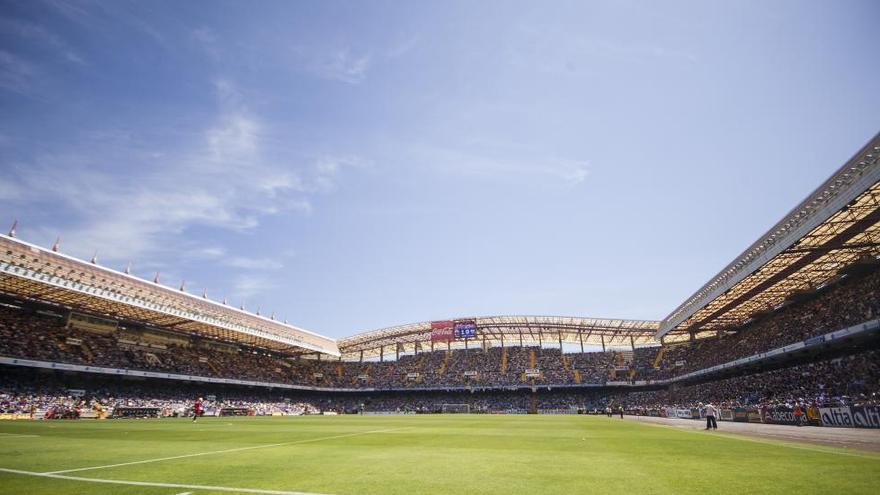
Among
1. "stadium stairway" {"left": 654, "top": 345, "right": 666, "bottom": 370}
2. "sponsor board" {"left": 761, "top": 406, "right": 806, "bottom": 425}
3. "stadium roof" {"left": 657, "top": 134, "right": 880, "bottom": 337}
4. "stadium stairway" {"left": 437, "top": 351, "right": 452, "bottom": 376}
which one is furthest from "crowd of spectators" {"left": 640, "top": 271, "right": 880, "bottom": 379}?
"stadium stairway" {"left": 437, "top": 351, "right": 452, "bottom": 376}

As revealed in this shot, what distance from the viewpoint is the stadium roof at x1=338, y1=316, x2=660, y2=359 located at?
62.5m

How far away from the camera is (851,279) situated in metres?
34.6

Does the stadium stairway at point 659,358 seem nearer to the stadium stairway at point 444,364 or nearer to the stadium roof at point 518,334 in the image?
the stadium roof at point 518,334

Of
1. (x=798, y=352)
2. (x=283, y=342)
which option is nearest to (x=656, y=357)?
(x=798, y=352)

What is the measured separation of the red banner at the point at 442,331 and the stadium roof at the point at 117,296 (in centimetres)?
2198

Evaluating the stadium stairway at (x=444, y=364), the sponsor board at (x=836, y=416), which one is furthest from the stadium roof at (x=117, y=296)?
the sponsor board at (x=836, y=416)

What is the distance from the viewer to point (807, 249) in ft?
96.7

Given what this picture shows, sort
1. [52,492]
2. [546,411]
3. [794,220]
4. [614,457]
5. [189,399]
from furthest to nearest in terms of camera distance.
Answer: [546,411] < [189,399] < [794,220] < [614,457] < [52,492]

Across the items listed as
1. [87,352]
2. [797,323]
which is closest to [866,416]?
[797,323]

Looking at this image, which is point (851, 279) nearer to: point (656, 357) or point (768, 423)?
point (768, 423)

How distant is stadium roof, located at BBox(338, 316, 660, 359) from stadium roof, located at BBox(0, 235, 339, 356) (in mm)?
16529

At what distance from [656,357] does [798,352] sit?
3265 cm

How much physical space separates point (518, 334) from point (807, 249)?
4417 centimetres

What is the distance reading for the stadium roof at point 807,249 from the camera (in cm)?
2195
